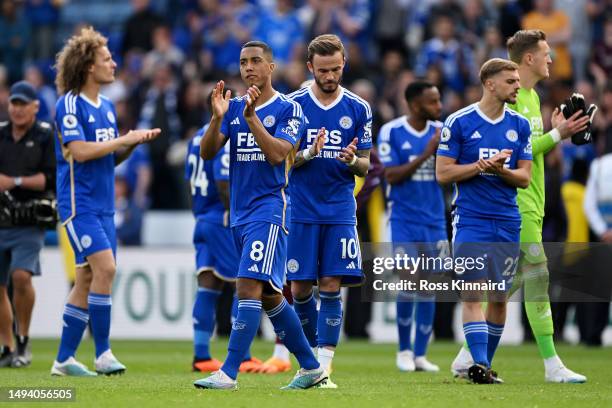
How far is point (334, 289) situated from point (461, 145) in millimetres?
1667

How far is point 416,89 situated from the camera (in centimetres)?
1337

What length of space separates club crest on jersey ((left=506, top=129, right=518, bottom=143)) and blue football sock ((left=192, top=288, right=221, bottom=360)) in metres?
3.69

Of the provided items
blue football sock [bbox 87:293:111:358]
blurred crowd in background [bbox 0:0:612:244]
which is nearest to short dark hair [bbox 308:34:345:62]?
blue football sock [bbox 87:293:111:358]

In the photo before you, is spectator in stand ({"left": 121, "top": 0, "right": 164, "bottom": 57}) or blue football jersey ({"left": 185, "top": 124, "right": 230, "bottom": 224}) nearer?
blue football jersey ({"left": 185, "top": 124, "right": 230, "bottom": 224})

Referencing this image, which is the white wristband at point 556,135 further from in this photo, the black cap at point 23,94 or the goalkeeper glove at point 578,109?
the black cap at point 23,94

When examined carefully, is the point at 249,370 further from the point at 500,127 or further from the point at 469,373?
the point at 500,127

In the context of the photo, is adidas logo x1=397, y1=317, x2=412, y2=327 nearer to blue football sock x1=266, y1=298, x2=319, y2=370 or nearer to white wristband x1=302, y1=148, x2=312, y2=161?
white wristband x1=302, y1=148, x2=312, y2=161

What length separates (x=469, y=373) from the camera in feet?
35.3

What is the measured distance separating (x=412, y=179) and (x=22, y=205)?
13.1ft

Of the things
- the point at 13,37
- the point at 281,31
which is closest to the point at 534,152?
the point at 281,31

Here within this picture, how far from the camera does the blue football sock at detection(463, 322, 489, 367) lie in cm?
1063

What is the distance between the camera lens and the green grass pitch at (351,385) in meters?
8.91

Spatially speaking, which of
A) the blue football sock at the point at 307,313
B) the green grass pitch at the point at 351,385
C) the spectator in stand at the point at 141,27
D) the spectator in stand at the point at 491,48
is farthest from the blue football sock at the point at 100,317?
the spectator in stand at the point at 141,27

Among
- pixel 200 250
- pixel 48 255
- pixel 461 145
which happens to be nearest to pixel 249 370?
pixel 200 250
